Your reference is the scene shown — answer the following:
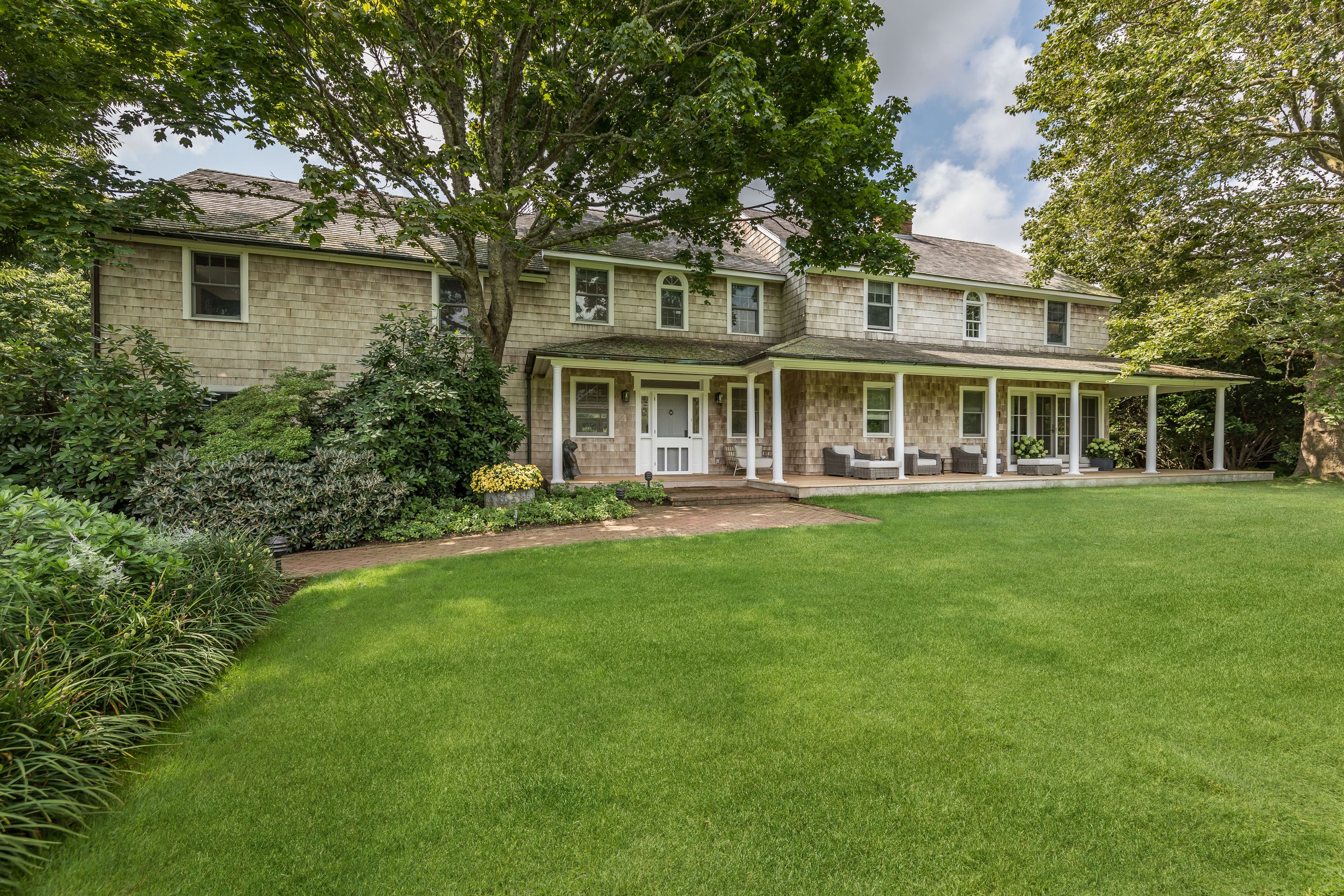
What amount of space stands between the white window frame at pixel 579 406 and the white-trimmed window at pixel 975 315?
11.1m

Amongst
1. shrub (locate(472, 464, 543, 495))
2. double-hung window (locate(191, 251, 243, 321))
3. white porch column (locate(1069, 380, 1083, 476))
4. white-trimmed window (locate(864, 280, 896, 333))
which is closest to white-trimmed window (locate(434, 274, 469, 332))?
double-hung window (locate(191, 251, 243, 321))

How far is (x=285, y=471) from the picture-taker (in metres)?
7.30

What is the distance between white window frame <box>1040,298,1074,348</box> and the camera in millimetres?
16656

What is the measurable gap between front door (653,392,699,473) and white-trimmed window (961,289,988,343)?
9.06 m

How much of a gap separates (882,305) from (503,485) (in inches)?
473

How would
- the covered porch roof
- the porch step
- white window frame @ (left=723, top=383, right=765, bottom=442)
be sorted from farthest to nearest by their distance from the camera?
white window frame @ (left=723, top=383, right=765, bottom=442) → the covered porch roof → the porch step

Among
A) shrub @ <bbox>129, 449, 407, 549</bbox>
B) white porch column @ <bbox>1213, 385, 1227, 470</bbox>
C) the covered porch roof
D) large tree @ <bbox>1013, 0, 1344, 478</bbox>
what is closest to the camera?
shrub @ <bbox>129, 449, 407, 549</bbox>

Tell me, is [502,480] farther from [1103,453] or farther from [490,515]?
[1103,453]

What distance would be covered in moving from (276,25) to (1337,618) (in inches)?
537

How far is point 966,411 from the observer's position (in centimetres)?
1543

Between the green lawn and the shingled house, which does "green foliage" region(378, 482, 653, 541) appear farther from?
the green lawn

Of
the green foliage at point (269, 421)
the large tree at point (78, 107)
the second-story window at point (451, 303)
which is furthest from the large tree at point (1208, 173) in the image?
the large tree at point (78, 107)

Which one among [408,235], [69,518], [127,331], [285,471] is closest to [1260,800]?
[69,518]

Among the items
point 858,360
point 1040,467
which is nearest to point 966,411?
point 1040,467
